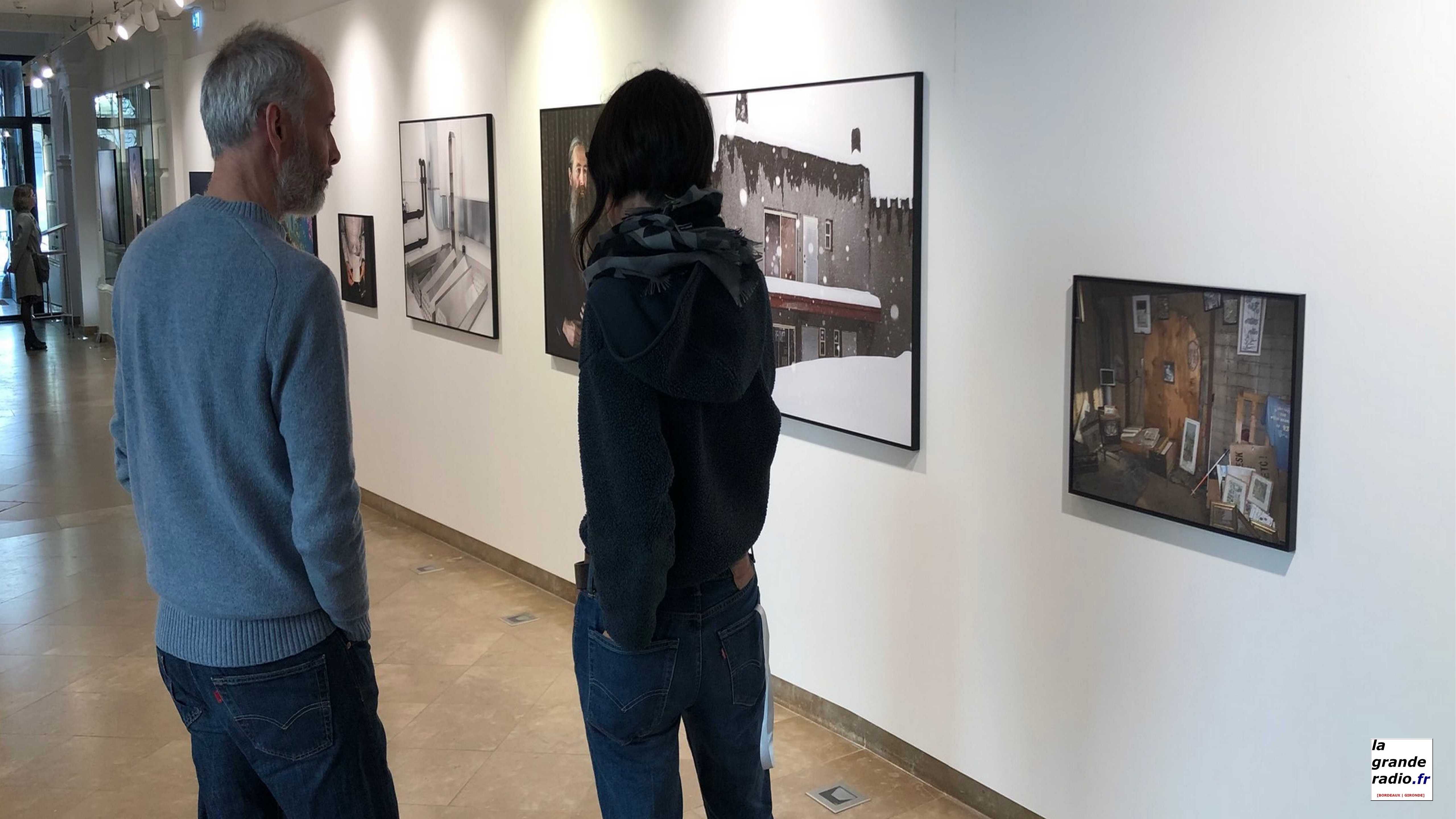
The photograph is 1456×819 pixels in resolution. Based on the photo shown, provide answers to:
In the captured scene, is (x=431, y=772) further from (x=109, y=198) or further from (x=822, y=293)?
(x=109, y=198)

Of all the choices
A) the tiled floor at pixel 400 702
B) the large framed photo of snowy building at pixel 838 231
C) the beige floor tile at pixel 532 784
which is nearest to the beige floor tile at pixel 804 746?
the tiled floor at pixel 400 702

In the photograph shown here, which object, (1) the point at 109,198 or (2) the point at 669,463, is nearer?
(2) the point at 669,463

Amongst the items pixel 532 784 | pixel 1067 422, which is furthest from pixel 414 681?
pixel 1067 422

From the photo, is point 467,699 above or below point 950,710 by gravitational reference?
below

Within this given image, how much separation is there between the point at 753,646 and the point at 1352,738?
128 cm

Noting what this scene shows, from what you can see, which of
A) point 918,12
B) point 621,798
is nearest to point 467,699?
point 621,798

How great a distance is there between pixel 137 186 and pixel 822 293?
1136cm

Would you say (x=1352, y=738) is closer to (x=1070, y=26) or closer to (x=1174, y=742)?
(x=1174, y=742)

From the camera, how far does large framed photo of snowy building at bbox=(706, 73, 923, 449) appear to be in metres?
3.40

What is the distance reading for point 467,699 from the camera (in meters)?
4.36

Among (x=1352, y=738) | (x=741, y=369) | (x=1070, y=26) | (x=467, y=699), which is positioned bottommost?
(x=467, y=699)

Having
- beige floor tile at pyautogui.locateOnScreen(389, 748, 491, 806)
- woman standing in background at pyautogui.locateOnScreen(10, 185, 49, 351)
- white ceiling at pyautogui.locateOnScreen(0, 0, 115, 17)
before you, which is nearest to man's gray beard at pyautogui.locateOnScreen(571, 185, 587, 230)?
beige floor tile at pyautogui.locateOnScreen(389, 748, 491, 806)

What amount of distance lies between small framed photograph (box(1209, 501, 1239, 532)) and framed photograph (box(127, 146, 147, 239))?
1192cm

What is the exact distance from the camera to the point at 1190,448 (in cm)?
263
